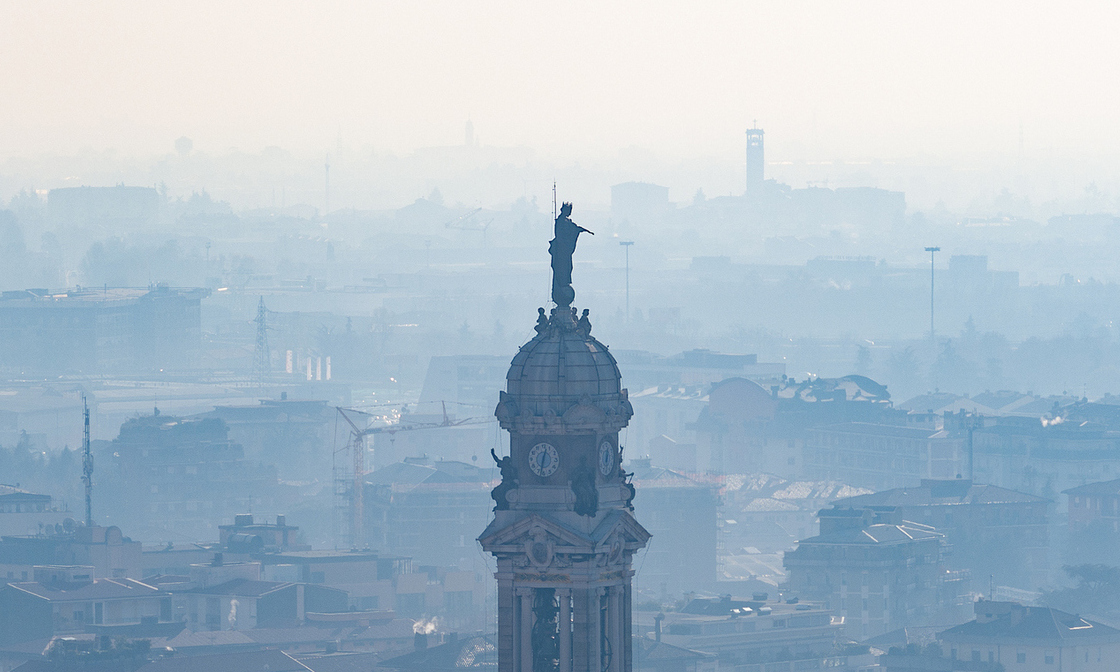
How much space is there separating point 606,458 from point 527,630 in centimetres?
128

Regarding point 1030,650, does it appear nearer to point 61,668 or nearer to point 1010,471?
point 61,668

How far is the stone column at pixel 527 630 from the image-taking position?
25.1m

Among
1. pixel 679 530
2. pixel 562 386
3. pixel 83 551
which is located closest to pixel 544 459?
pixel 562 386

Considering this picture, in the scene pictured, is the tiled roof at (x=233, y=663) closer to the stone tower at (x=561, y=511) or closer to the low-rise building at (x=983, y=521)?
the low-rise building at (x=983, y=521)

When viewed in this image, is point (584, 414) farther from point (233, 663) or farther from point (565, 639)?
point (233, 663)

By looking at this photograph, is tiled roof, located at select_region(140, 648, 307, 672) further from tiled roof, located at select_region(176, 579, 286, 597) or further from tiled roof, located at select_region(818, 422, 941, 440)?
tiled roof, located at select_region(818, 422, 941, 440)

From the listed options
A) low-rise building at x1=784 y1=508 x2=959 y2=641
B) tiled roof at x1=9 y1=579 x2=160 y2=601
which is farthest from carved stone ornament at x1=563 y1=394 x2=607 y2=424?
low-rise building at x1=784 y1=508 x2=959 y2=641

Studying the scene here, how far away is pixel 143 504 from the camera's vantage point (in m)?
151

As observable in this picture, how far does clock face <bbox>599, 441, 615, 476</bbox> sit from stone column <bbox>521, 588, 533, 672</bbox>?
939mm

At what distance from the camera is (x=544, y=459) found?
2547 cm

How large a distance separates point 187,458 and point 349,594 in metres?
48.5

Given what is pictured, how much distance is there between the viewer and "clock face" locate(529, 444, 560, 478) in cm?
2547

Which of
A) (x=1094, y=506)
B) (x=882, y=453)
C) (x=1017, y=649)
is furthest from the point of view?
(x=882, y=453)

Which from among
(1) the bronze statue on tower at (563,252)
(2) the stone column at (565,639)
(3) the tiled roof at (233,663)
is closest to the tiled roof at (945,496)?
(3) the tiled roof at (233,663)
